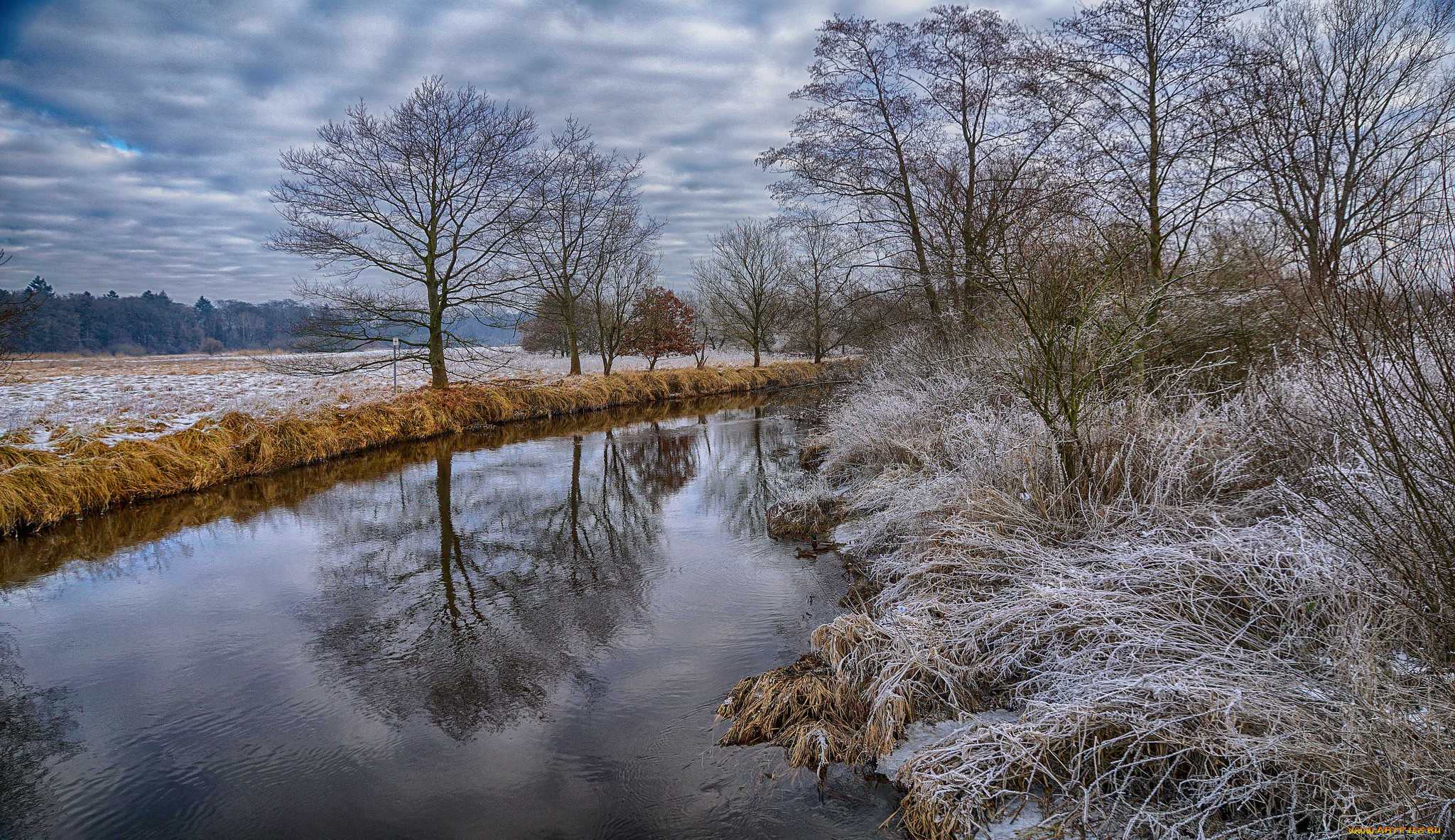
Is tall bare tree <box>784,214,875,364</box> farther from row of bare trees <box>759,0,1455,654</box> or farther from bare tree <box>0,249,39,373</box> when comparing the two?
bare tree <box>0,249,39,373</box>

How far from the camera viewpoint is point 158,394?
14.0 metres

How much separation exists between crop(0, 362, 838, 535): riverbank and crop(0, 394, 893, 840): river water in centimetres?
36

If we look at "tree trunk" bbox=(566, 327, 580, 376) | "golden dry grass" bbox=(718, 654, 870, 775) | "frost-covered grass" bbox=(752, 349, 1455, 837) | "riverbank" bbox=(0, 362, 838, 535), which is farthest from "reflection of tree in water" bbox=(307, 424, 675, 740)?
"tree trunk" bbox=(566, 327, 580, 376)

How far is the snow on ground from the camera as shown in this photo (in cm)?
926

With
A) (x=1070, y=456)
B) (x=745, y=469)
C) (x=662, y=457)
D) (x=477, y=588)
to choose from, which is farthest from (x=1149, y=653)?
(x=662, y=457)

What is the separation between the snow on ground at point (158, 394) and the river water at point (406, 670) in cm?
169

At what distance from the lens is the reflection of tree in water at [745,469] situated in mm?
7961

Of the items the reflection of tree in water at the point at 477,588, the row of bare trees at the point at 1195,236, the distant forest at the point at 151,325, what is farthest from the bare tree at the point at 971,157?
the distant forest at the point at 151,325

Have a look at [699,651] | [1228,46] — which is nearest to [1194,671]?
[699,651]

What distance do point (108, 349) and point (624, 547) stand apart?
71.1m

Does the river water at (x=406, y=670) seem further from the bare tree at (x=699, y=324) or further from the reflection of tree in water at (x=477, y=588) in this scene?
the bare tree at (x=699, y=324)

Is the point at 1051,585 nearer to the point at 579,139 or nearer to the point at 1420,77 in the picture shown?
the point at 1420,77

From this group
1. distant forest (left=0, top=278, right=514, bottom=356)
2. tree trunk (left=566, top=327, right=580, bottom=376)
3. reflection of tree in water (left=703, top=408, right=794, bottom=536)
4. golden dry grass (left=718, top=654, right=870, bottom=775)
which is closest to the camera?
golden dry grass (left=718, top=654, right=870, bottom=775)

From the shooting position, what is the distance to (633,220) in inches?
814
